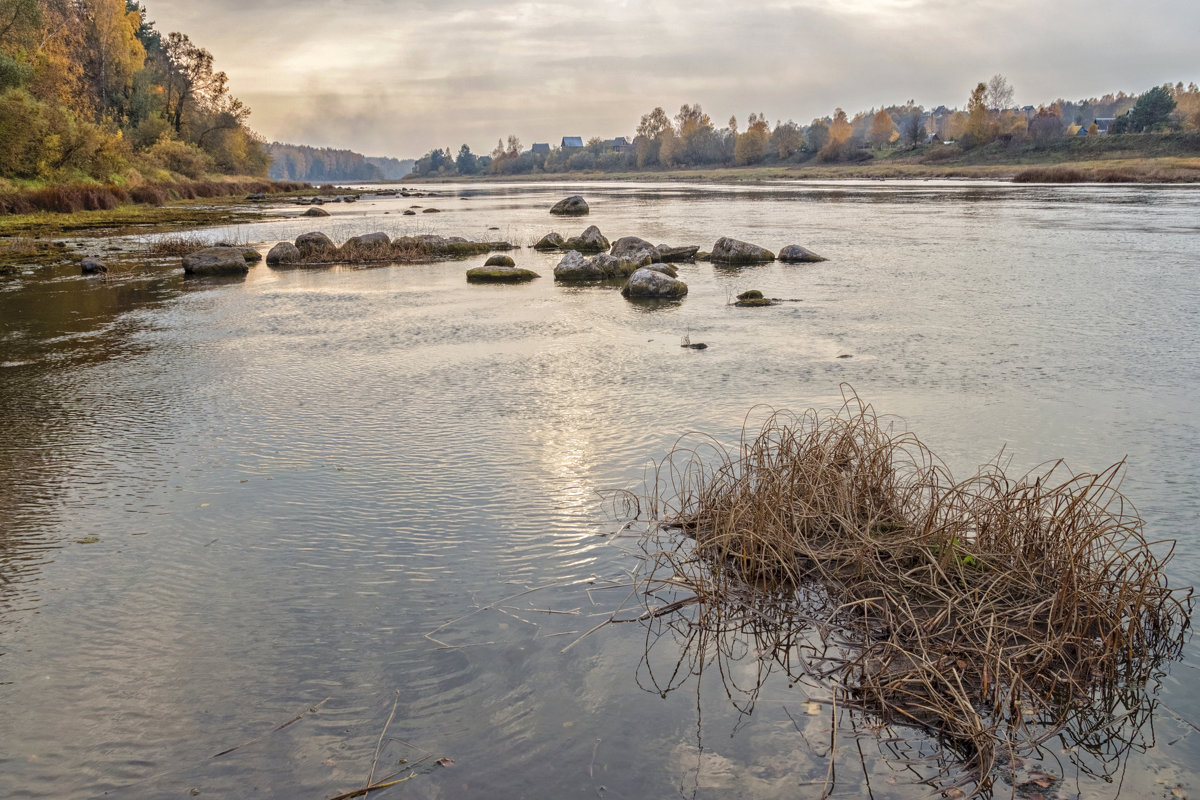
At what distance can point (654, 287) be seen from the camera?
18.5 metres

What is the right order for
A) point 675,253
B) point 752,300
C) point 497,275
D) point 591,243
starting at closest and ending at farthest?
point 752,300, point 497,275, point 675,253, point 591,243

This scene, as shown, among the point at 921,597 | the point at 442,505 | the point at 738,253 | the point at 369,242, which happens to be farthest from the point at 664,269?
the point at 921,597

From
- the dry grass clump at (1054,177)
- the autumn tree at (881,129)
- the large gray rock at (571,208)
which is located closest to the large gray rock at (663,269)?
the large gray rock at (571,208)

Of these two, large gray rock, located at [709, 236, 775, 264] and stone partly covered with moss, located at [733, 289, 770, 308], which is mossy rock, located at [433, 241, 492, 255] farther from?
stone partly covered with moss, located at [733, 289, 770, 308]

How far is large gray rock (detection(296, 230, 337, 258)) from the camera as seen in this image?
26150 millimetres

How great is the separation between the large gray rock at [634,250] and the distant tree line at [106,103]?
3348 centimetres

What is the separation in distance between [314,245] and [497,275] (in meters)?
8.28

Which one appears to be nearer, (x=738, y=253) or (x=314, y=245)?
(x=738, y=253)

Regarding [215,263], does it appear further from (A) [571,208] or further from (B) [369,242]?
(A) [571,208]

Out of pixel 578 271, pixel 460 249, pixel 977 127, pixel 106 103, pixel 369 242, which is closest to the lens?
pixel 578 271

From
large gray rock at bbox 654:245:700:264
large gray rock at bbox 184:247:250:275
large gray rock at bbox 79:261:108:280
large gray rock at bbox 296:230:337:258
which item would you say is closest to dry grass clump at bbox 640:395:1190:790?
large gray rock at bbox 654:245:700:264

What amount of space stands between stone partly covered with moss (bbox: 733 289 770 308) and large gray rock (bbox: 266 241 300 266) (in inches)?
607

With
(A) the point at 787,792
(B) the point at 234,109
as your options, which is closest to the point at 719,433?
(A) the point at 787,792

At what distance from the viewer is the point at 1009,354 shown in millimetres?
12031
